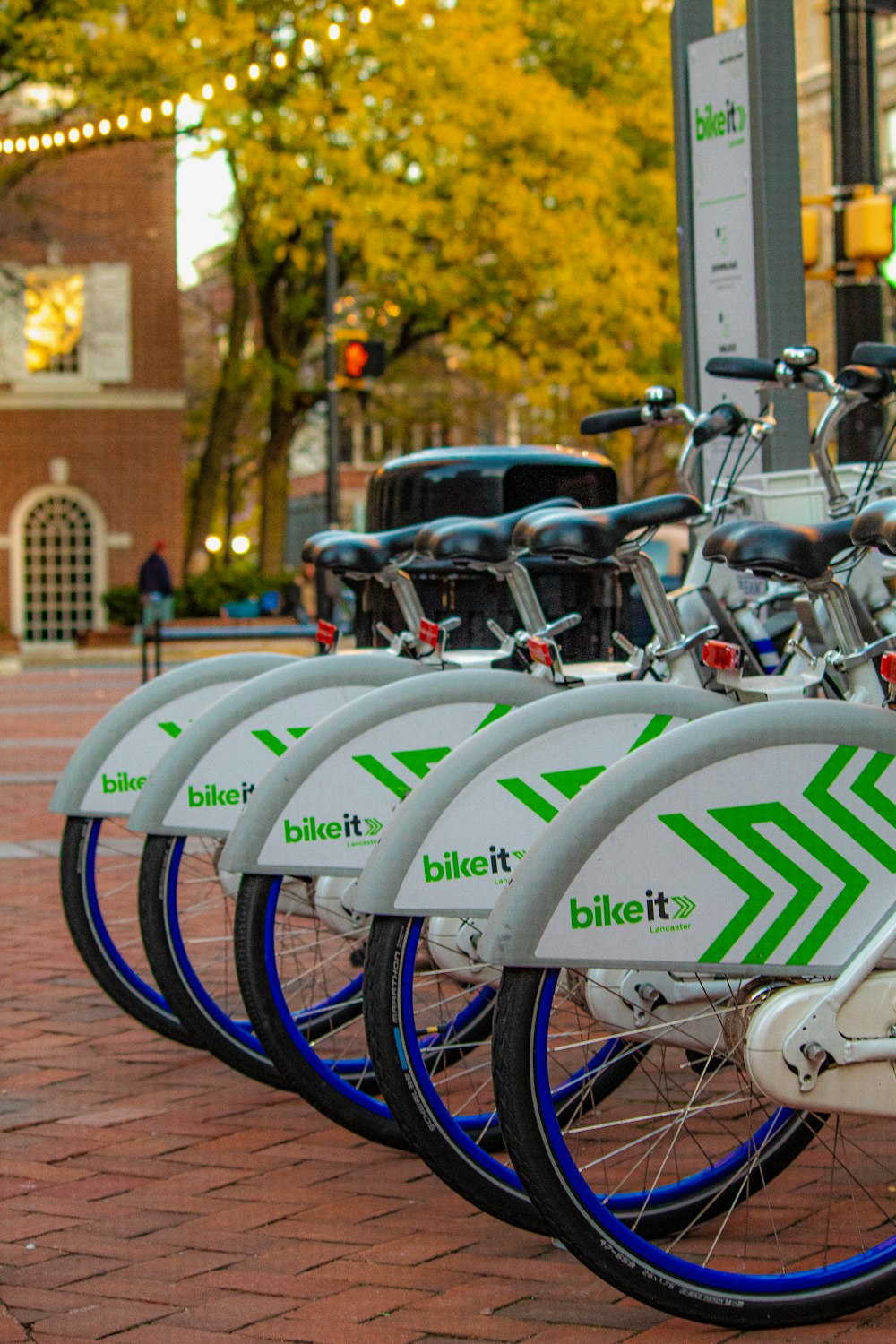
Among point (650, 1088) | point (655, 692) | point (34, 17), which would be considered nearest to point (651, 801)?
point (655, 692)

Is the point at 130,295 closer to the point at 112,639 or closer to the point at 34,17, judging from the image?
the point at 112,639

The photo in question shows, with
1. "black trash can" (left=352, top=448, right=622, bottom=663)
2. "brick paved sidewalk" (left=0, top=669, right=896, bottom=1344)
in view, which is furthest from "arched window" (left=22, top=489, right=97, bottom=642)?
"brick paved sidewalk" (left=0, top=669, right=896, bottom=1344)

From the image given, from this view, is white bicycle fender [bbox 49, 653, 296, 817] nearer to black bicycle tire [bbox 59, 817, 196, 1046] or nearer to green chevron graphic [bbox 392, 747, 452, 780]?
black bicycle tire [bbox 59, 817, 196, 1046]

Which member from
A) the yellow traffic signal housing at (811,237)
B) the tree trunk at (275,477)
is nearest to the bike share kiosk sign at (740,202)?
the yellow traffic signal housing at (811,237)

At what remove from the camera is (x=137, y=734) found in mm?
4895

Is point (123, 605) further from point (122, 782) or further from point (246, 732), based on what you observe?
point (246, 732)

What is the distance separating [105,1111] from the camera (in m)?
4.41

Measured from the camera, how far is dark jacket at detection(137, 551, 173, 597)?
31.9 meters

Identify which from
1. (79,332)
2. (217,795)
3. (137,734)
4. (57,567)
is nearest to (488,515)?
(137,734)

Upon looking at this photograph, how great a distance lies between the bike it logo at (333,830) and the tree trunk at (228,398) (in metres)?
27.4

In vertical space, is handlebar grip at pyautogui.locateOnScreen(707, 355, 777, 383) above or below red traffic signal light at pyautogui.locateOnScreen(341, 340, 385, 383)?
below

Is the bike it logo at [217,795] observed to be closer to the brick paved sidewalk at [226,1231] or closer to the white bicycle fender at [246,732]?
the white bicycle fender at [246,732]

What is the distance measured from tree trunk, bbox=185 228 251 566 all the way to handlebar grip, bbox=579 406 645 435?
84.4 feet

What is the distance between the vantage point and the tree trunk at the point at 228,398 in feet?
103
